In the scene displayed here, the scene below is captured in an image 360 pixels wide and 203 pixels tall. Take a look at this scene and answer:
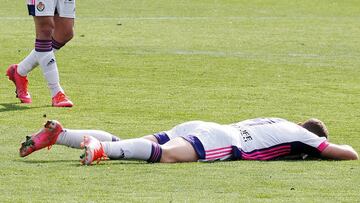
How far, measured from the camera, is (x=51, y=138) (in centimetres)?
1016

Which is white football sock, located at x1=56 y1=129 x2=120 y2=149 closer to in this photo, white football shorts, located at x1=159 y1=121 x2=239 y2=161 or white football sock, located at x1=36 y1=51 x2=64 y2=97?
white football shorts, located at x1=159 y1=121 x2=239 y2=161

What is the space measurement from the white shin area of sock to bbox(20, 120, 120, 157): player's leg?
1.50 feet

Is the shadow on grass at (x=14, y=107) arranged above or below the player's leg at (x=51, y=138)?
below

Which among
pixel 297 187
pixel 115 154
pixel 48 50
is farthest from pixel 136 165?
pixel 48 50

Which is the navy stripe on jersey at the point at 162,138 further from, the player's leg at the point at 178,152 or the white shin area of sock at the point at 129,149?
the white shin area of sock at the point at 129,149

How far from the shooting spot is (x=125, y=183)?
360 inches

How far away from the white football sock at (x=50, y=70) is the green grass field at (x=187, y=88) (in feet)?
1.02

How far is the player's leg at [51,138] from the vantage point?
33.2 ft

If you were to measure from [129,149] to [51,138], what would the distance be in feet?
2.20

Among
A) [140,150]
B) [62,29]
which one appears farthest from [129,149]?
[62,29]

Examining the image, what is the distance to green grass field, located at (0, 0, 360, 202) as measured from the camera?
9102mm

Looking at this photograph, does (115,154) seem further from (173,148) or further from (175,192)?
(175,192)

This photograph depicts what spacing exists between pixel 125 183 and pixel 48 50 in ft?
18.4

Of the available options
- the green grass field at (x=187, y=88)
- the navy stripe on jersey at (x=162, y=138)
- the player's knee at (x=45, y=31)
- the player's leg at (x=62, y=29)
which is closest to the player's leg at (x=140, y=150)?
the green grass field at (x=187, y=88)
